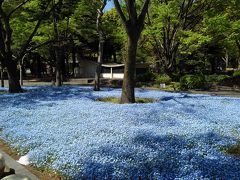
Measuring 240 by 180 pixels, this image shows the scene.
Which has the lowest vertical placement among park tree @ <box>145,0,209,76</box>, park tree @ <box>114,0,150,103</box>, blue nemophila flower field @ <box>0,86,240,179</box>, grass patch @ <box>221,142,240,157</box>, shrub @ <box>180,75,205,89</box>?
grass patch @ <box>221,142,240,157</box>

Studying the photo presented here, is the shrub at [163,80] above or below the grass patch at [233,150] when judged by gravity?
above

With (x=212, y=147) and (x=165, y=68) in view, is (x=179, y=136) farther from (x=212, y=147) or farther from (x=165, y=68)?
(x=165, y=68)

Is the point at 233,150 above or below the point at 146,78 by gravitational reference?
below

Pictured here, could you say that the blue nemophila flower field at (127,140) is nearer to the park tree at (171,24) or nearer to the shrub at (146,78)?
the park tree at (171,24)

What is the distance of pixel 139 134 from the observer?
315 inches

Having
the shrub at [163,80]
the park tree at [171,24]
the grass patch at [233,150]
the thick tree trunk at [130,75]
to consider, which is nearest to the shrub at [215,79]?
the shrub at [163,80]

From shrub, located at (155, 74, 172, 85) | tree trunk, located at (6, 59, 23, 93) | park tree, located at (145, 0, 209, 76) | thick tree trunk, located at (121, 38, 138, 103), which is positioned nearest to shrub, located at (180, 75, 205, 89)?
shrub, located at (155, 74, 172, 85)

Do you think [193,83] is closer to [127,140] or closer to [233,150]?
[233,150]

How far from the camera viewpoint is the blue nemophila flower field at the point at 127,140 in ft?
19.0

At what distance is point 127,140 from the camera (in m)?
7.45

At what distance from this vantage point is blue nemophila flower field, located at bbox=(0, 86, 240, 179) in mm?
5801

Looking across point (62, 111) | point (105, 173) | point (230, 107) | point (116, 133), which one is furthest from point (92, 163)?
point (230, 107)

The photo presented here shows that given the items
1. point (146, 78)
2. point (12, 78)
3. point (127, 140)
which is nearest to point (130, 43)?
point (127, 140)

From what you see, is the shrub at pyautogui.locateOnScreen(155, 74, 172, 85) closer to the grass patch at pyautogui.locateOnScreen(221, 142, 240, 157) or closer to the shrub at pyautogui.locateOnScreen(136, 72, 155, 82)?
the shrub at pyautogui.locateOnScreen(136, 72, 155, 82)
